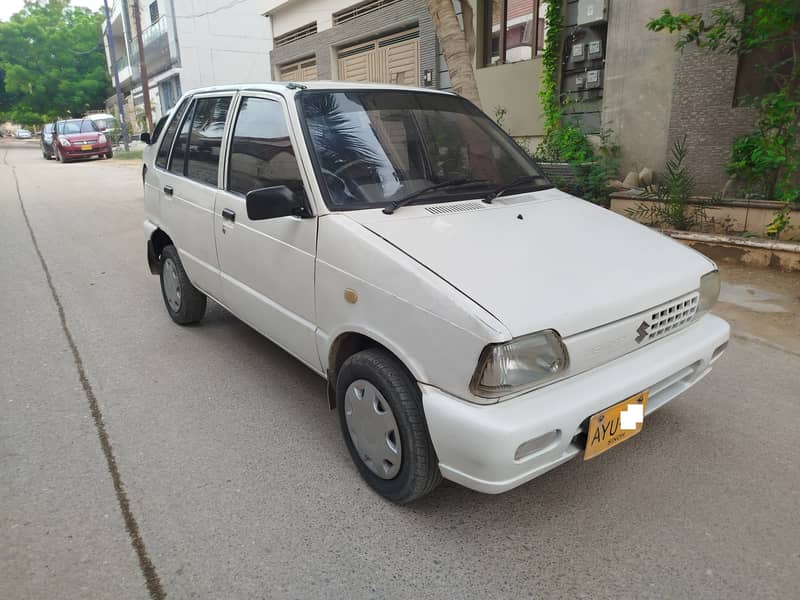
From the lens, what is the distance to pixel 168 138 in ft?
14.7

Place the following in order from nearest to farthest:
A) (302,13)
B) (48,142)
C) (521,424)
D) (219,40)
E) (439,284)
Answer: (521,424) < (439,284) < (302,13) < (48,142) < (219,40)

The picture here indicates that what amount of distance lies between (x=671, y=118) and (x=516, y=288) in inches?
274

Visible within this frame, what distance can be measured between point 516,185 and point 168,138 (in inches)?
110

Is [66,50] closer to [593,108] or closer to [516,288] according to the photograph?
[593,108]

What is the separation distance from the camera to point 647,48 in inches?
316

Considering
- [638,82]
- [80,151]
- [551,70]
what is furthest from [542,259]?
[80,151]

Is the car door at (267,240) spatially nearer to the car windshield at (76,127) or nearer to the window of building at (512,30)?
the window of building at (512,30)

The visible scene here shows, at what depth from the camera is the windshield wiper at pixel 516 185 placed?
3.06m

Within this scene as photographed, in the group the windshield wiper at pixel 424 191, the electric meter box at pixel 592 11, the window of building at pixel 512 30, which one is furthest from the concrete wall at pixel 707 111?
the windshield wiper at pixel 424 191

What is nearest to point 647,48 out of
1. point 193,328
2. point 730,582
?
point 193,328

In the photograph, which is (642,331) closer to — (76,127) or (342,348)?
(342,348)

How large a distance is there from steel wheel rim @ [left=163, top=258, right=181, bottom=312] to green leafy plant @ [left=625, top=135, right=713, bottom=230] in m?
5.44

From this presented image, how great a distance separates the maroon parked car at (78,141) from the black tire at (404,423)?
24.8 metres

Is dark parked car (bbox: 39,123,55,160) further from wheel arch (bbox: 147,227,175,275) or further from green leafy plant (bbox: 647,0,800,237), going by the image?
green leafy plant (bbox: 647,0,800,237)
